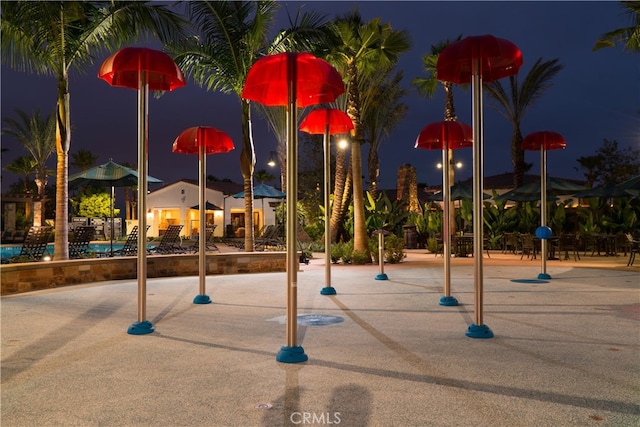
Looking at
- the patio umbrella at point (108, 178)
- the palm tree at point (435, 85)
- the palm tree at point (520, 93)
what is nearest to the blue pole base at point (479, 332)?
the patio umbrella at point (108, 178)

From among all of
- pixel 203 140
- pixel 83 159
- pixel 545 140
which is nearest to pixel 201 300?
pixel 203 140

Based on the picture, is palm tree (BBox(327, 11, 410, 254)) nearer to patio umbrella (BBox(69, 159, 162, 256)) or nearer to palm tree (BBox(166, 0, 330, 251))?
palm tree (BBox(166, 0, 330, 251))

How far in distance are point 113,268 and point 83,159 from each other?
140 ft

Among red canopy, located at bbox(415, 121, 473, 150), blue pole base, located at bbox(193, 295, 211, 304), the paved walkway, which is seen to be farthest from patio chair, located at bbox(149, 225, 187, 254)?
red canopy, located at bbox(415, 121, 473, 150)

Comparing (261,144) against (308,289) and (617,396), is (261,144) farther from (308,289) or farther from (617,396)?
(617,396)

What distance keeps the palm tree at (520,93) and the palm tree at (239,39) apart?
44.2 feet

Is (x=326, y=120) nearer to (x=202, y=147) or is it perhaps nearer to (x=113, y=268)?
(x=202, y=147)

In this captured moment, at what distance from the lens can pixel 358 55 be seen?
16219 millimetres

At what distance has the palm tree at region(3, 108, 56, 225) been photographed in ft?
107

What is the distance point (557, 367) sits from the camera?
450cm

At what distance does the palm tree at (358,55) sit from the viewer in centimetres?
1545

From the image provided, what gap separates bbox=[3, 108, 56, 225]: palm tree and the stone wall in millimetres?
25147

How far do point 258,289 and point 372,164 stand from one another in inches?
958

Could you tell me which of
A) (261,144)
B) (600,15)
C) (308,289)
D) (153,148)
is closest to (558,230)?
(308,289)
